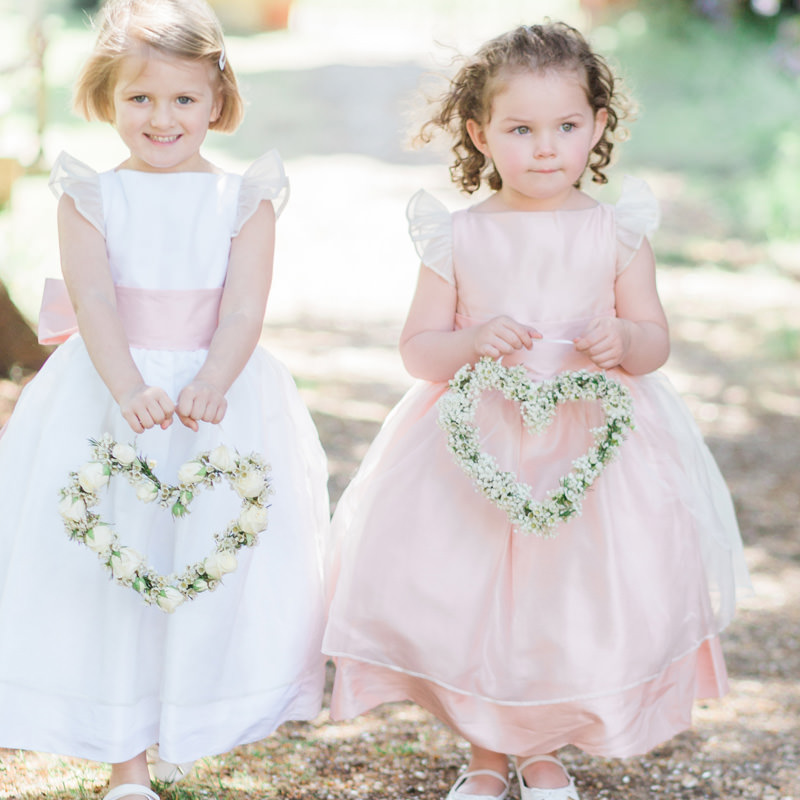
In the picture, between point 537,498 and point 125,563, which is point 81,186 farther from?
point 537,498

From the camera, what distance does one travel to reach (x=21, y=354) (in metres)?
5.58

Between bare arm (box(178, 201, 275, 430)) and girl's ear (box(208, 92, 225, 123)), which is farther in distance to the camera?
girl's ear (box(208, 92, 225, 123))

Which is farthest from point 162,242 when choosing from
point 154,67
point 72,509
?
point 72,509

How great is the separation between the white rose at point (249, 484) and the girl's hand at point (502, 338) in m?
0.58

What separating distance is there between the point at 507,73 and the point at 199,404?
1013mm

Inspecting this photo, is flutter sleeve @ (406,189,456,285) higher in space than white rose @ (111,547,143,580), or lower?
higher

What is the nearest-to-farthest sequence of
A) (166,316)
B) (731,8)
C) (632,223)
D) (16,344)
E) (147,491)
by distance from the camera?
(147,491) < (166,316) < (632,223) < (16,344) < (731,8)

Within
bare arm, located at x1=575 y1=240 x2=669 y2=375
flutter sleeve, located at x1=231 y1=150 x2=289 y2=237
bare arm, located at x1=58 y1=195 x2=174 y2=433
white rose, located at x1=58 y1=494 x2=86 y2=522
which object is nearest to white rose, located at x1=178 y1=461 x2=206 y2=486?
bare arm, located at x1=58 y1=195 x2=174 y2=433

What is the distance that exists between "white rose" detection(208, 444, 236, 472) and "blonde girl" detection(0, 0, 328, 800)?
0.30 ft

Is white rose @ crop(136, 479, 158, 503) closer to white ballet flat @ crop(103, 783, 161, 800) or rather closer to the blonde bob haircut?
white ballet flat @ crop(103, 783, 161, 800)

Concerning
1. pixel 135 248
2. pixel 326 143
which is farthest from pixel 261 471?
pixel 326 143

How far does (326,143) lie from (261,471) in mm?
11756

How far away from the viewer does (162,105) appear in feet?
8.23

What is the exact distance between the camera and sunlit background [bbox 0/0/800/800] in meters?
3.38
